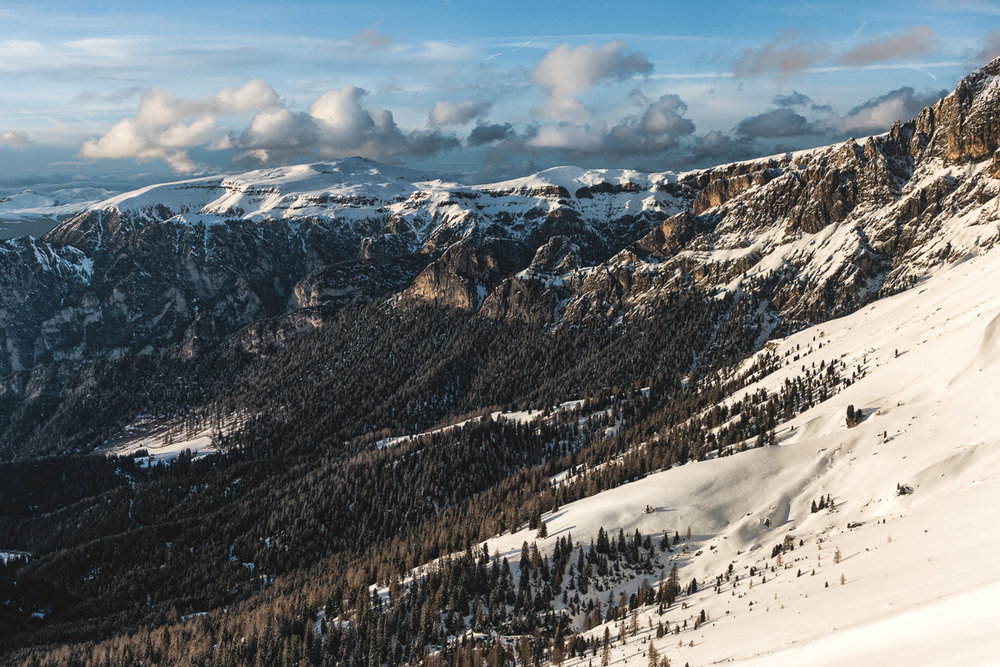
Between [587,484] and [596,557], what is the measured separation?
5548 cm

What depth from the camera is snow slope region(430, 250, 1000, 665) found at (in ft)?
169

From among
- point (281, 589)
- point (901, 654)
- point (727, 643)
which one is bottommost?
point (281, 589)

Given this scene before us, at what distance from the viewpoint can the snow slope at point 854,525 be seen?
5159 cm

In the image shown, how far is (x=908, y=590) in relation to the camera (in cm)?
6056

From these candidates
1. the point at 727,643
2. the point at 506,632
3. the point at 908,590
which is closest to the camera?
the point at 908,590

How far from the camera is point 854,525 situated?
10794cm

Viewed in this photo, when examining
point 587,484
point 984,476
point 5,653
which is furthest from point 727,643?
point 5,653

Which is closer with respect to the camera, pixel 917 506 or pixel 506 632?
pixel 917 506

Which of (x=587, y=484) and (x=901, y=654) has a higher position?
(x=901, y=654)

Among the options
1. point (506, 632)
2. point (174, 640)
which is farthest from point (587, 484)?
point (174, 640)

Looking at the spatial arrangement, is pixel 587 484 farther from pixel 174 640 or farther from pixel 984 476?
pixel 174 640

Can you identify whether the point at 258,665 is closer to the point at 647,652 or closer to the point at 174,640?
the point at 174,640

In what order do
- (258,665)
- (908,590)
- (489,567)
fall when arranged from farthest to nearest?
(489,567)
(258,665)
(908,590)

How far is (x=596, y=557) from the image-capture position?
133000mm
